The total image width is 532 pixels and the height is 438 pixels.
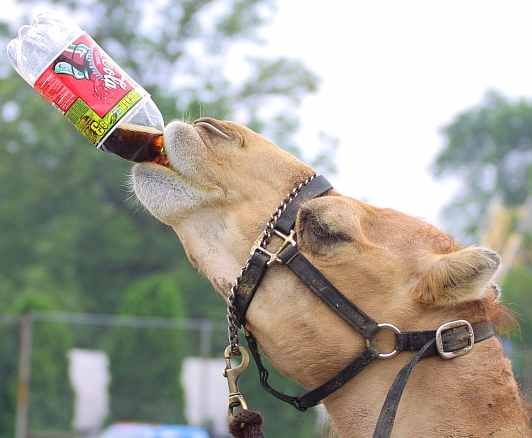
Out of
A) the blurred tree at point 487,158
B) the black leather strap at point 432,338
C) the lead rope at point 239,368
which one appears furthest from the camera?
the blurred tree at point 487,158

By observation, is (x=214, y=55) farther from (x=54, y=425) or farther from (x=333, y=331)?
(x=333, y=331)

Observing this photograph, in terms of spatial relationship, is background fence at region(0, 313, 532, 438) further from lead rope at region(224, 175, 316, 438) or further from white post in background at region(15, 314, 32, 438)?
lead rope at region(224, 175, 316, 438)

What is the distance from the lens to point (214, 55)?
3212 centimetres

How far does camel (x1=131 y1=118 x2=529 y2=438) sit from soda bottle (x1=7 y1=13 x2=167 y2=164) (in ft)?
0.39

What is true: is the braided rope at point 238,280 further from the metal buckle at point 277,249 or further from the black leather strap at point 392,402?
the black leather strap at point 392,402

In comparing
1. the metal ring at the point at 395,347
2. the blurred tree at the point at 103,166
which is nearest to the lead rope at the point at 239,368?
the metal ring at the point at 395,347

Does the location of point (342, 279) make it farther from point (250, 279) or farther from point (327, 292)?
point (250, 279)

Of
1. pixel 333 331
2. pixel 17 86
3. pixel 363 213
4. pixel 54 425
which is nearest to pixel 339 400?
pixel 333 331

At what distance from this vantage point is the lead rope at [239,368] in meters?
3.24

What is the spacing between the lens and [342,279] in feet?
10.6

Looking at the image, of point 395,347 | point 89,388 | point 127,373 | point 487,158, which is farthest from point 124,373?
point 487,158

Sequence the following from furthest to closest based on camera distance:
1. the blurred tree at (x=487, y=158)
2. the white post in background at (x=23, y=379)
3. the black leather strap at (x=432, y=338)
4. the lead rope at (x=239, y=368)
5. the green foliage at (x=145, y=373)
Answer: the blurred tree at (x=487, y=158) → the green foliage at (x=145, y=373) → the white post in background at (x=23, y=379) → the lead rope at (x=239, y=368) → the black leather strap at (x=432, y=338)

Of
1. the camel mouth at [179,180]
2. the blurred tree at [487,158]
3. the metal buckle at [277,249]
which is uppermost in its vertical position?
the blurred tree at [487,158]

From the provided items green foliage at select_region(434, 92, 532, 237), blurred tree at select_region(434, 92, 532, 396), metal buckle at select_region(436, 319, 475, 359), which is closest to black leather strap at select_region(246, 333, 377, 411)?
metal buckle at select_region(436, 319, 475, 359)
